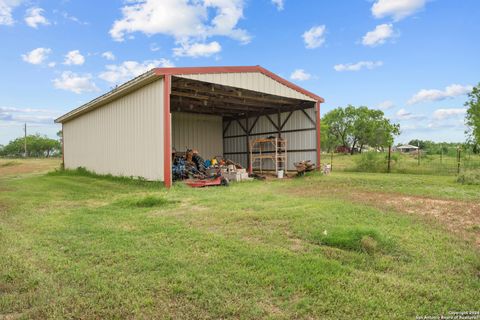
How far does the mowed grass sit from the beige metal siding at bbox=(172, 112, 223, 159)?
12.3 meters

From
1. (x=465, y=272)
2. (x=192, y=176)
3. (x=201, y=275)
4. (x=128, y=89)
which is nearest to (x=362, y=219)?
(x=465, y=272)

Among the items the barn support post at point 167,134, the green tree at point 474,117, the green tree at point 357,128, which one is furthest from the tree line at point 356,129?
the barn support post at point 167,134

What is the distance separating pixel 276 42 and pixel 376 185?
786 centimetres

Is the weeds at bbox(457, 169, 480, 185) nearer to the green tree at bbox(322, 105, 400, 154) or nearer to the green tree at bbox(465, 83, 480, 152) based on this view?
the green tree at bbox(465, 83, 480, 152)

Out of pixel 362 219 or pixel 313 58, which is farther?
pixel 313 58

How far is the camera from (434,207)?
6.11 meters

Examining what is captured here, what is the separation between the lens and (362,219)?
494 centimetres

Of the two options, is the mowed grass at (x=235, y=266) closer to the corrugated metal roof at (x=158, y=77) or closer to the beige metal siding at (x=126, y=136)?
the beige metal siding at (x=126, y=136)

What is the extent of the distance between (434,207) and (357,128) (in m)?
49.6

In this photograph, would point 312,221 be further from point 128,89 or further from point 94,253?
point 128,89

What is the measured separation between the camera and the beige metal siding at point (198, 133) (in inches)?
695

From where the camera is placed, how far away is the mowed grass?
2.32 metres

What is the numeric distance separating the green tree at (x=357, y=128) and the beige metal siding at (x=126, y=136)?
146 feet

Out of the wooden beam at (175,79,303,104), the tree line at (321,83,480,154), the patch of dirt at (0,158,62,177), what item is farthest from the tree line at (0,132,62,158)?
the wooden beam at (175,79,303,104)
